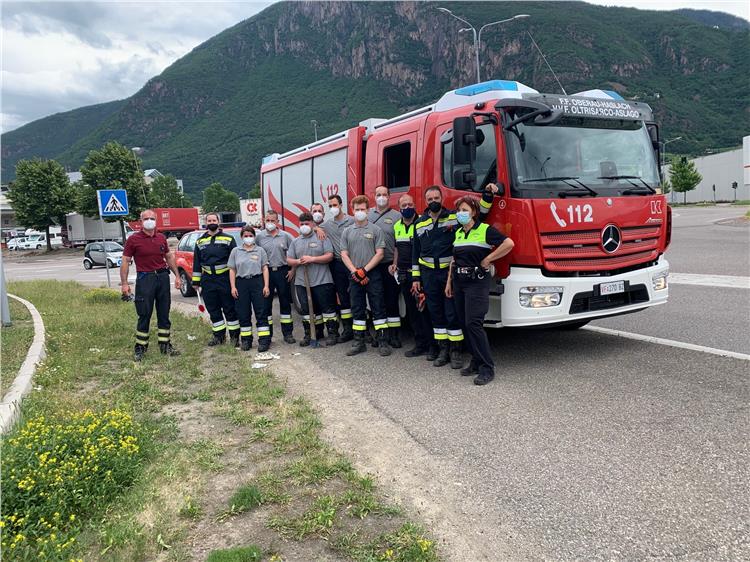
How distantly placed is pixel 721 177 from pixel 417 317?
74912mm

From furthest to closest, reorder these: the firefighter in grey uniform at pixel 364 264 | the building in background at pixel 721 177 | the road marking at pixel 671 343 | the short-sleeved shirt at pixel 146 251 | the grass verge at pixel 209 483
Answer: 1. the building in background at pixel 721 177
2. the short-sleeved shirt at pixel 146 251
3. the firefighter in grey uniform at pixel 364 264
4. the road marking at pixel 671 343
5. the grass verge at pixel 209 483

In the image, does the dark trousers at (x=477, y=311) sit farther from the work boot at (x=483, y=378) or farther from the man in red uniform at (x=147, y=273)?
the man in red uniform at (x=147, y=273)

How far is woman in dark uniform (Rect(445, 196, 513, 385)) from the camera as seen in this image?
5.27m

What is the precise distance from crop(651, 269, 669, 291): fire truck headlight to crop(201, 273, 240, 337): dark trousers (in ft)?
17.6

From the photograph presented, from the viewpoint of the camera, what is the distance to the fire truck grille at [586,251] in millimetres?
5367

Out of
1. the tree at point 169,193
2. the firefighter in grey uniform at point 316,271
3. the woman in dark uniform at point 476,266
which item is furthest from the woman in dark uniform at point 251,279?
the tree at point 169,193

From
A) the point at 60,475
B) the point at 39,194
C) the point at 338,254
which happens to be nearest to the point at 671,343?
the point at 338,254

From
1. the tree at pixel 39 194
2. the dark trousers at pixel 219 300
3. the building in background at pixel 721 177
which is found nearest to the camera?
the dark trousers at pixel 219 300

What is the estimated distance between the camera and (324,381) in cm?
588

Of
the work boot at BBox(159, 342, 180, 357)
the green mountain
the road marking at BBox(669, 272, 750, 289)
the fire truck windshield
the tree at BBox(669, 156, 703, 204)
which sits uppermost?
the green mountain

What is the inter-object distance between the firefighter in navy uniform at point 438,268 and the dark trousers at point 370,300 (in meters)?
0.74

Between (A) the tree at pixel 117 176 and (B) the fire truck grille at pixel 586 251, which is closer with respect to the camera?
(B) the fire truck grille at pixel 586 251

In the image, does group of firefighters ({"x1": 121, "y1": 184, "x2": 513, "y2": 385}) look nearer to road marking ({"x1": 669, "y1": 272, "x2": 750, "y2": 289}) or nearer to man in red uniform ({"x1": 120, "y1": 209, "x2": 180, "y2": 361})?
man in red uniform ({"x1": 120, "y1": 209, "x2": 180, "y2": 361})

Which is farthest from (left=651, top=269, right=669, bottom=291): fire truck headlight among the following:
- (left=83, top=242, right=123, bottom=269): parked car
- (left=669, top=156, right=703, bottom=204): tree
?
(left=669, top=156, right=703, bottom=204): tree
